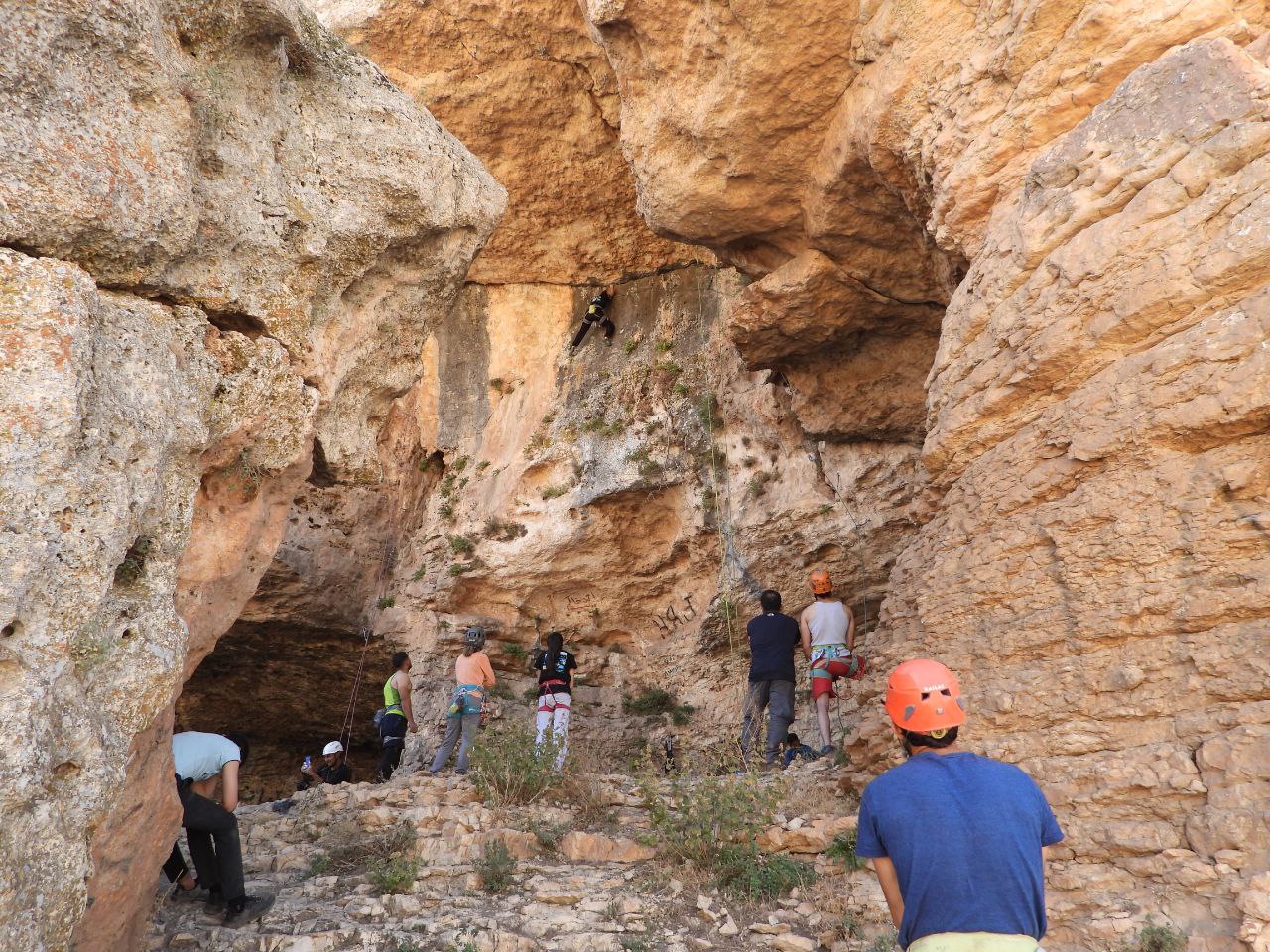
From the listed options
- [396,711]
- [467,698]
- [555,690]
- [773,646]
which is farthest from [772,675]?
[396,711]

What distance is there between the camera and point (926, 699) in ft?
8.86

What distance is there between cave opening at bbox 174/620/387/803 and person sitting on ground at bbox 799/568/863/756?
7.24 m

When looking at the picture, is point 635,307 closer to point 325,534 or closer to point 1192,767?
point 325,534

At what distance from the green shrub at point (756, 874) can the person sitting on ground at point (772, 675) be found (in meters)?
2.60

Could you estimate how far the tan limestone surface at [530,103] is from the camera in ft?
37.1

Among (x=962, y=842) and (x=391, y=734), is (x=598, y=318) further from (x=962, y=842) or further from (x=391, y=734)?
(x=962, y=842)

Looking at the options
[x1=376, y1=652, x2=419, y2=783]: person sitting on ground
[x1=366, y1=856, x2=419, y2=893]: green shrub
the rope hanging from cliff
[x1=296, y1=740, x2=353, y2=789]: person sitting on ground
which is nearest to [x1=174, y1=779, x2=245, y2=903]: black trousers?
[x1=366, y1=856, x2=419, y2=893]: green shrub

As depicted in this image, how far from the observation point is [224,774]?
17.1ft

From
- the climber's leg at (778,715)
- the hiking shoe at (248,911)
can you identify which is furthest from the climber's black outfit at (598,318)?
the hiking shoe at (248,911)

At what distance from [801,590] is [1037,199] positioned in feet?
20.4

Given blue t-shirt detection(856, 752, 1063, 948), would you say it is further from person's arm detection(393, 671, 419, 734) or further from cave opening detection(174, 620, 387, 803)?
cave opening detection(174, 620, 387, 803)

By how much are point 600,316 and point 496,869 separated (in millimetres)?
9135

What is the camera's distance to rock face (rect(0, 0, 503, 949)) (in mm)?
3531

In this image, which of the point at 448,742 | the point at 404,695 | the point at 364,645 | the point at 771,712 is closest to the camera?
the point at 771,712
